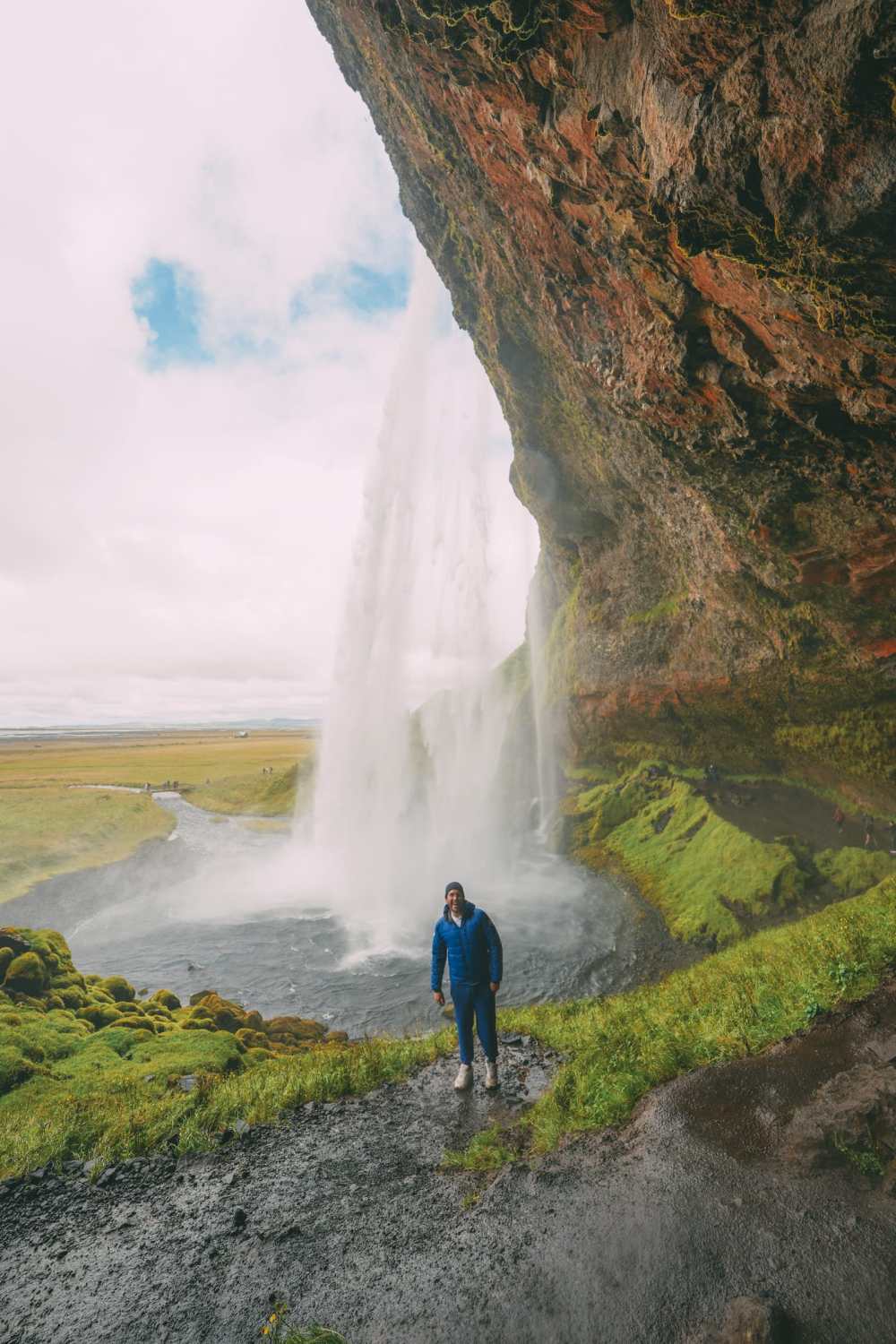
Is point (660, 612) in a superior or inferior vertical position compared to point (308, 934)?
superior

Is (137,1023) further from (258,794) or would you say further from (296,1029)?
(258,794)

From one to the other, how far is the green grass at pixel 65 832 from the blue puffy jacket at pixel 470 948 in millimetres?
30905

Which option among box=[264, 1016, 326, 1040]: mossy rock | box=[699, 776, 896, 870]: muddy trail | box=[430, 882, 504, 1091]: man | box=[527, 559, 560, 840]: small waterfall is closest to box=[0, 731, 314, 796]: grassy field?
box=[527, 559, 560, 840]: small waterfall

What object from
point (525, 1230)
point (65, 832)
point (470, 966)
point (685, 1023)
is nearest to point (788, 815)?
point (685, 1023)

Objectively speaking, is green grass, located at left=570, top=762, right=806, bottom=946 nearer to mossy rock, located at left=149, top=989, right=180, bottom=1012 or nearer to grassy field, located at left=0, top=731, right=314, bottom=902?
mossy rock, located at left=149, top=989, right=180, bottom=1012

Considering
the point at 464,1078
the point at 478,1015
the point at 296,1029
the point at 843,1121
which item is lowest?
the point at 296,1029

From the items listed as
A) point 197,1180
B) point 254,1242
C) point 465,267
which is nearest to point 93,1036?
point 197,1180

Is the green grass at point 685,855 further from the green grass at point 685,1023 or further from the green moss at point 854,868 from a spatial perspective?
the green grass at point 685,1023

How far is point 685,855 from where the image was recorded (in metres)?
24.8

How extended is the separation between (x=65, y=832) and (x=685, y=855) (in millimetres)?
38908

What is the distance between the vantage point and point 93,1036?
11820 mm

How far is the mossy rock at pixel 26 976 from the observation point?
14016 millimetres

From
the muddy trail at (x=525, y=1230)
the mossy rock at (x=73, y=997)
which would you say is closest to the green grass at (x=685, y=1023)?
the muddy trail at (x=525, y=1230)

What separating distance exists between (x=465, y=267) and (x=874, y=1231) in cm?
3232
